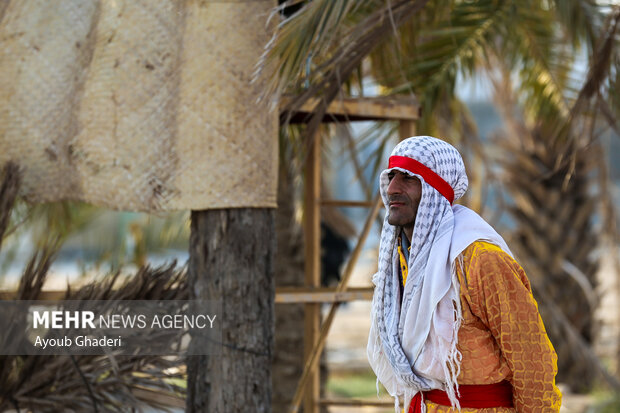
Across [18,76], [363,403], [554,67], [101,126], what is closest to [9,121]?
[18,76]

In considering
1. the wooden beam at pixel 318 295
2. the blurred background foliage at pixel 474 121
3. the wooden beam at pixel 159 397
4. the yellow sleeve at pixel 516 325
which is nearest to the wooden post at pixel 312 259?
the blurred background foliage at pixel 474 121

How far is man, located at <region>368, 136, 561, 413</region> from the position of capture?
229 centimetres

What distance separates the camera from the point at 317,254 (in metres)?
4.76

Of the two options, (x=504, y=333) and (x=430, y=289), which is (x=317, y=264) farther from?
(x=504, y=333)

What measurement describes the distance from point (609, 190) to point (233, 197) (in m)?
4.23

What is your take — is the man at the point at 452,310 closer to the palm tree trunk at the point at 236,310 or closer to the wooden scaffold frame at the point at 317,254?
the palm tree trunk at the point at 236,310

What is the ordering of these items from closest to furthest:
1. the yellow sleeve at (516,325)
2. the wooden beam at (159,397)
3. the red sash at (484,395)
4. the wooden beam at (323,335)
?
the yellow sleeve at (516,325) < the red sash at (484,395) < the wooden beam at (159,397) < the wooden beam at (323,335)

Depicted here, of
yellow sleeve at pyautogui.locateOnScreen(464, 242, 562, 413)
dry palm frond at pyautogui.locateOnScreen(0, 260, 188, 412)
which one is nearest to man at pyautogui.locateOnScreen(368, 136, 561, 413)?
yellow sleeve at pyautogui.locateOnScreen(464, 242, 562, 413)

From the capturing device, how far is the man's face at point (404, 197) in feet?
8.16

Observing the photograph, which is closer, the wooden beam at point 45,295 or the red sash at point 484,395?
the red sash at point 484,395

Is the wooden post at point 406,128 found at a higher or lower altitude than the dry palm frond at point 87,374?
higher

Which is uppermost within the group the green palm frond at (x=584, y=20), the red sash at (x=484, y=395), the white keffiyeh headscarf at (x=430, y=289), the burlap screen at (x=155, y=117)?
the green palm frond at (x=584, y=20)

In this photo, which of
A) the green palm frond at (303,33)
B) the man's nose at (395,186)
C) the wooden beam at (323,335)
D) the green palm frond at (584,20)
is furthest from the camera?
the green palm frond at (584,20)

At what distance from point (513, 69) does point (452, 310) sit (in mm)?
→ 4776
